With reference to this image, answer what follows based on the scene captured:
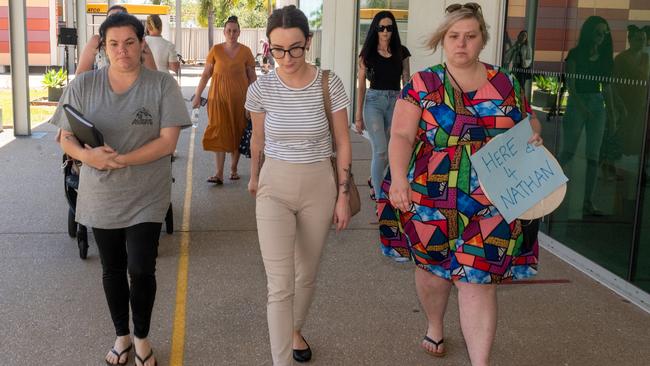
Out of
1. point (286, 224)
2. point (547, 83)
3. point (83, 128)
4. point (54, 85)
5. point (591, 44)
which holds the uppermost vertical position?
point (591, 44)

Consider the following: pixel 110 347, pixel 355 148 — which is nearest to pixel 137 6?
pixel 355 148

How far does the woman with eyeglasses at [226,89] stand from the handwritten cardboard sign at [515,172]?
19.2 feet

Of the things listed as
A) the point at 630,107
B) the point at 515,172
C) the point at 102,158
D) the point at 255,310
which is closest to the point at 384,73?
the point at 630,107

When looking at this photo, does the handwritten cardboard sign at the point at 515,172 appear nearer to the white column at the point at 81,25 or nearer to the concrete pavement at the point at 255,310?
the concrete pavement at the point at 255,310

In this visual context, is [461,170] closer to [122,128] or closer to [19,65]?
[122,128]

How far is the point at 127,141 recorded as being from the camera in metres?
3.98

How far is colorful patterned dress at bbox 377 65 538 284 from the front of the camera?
12.0 ft

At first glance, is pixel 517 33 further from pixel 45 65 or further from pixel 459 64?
pixel 45 65

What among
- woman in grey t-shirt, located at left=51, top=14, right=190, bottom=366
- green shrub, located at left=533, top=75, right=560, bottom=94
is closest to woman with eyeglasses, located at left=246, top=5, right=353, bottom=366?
woman in grey t-shirt, located at left=51, top=14, right=190, bottom=366

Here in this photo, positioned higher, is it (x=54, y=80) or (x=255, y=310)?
(x=54, y=80)

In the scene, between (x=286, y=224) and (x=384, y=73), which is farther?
(x=384, y=73)

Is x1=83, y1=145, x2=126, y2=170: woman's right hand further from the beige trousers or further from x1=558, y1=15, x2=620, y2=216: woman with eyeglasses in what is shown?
x1=558, y1=15, x2=620, y2=216: woman with eyeglasses

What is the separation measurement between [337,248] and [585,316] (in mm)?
2308

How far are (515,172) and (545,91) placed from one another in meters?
3.52
